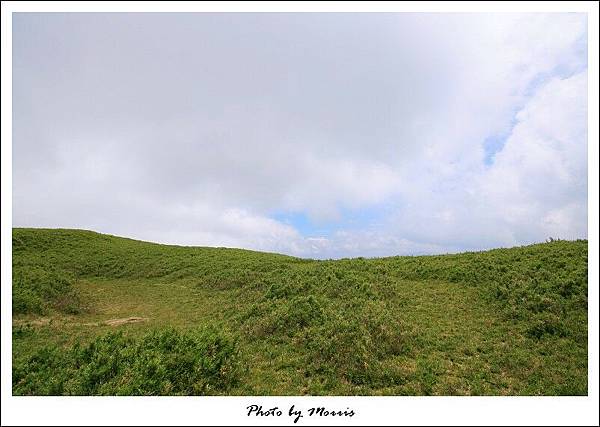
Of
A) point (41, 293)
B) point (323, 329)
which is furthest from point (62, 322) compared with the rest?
point (323, 329)

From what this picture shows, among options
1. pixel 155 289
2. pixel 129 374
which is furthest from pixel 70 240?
→ pixel 129 374

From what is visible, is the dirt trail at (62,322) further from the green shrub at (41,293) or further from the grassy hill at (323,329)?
the green shrub at (41,293)

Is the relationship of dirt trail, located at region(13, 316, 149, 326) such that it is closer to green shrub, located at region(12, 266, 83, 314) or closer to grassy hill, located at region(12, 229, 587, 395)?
grassy hill, located at region(12, 229, 587, 395)

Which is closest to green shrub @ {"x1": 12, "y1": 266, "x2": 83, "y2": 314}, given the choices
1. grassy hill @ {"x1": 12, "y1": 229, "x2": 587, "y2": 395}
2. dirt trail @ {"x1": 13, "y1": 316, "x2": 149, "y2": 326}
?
grassy hill @ {"x1": 12, "y1": 229, "x2": 587, "y2": 395}

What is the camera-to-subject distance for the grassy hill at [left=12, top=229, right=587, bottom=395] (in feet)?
32.3

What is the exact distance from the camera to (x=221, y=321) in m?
17.4

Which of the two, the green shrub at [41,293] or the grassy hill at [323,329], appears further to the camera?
the green shrub at [41,293]

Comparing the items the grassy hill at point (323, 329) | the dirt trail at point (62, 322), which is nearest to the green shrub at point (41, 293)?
the grassy hill at point (323, 329)

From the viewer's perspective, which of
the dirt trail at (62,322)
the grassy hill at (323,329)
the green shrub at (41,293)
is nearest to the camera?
the grassy hill at (323,329)

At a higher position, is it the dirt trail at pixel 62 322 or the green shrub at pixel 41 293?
the green shrub at pixel 41 293

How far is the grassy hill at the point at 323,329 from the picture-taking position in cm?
984

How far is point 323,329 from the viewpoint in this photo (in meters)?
13.6

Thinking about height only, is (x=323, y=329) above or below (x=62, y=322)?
above

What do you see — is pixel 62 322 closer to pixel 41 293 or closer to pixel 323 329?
pixel 41 293
